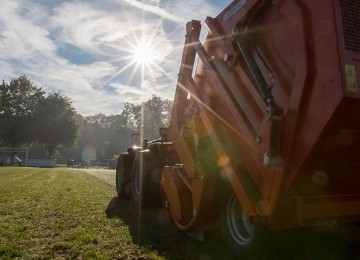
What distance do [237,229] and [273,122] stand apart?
161 cm

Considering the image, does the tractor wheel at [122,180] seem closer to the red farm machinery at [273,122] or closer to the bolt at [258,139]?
the red farm machinery at [273,122]

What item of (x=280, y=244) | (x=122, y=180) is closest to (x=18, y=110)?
(x=122, y=180)

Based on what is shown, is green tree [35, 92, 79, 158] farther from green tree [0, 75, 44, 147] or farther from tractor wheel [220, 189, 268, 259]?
tractor wheel [220, 189, 268, 259]

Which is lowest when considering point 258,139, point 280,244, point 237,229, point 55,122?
point 280,244

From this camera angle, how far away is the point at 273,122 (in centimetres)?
319

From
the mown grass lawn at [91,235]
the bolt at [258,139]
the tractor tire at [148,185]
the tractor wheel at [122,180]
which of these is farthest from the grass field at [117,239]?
the tractor wheel at [122,180]

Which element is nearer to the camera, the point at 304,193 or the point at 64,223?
the point at 304,193

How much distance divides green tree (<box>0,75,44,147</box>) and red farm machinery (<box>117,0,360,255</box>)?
63565mm

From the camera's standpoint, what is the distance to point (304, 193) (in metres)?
3.48

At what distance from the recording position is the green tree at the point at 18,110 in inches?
2422

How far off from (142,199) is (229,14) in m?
4.59

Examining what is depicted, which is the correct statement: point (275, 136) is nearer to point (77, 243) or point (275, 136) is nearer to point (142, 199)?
point (77, 243)

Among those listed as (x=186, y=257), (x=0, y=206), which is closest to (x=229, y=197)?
(x=186, y=257)

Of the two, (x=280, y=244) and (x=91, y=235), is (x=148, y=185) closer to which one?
(x=91, y=235)
